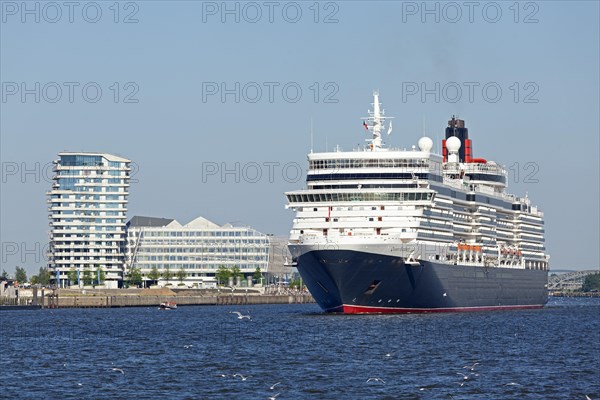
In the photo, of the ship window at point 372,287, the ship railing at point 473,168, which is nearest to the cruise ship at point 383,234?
the ship window at point 372,287

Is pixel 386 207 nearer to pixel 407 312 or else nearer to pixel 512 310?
pixel 407 312

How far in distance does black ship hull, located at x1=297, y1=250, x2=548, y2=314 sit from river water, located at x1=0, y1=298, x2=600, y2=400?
2302 mm

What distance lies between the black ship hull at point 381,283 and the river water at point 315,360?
90.6 inches

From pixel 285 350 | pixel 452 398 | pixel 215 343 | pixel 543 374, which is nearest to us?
pixel 452 398

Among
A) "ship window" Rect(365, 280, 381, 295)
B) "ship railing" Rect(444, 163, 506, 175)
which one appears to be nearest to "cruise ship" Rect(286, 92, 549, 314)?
"ship window" Rect(365, 280, 381, 295)

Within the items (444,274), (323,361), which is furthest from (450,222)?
(323,361)

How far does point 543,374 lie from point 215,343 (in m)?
28.0

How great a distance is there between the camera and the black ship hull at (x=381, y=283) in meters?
102

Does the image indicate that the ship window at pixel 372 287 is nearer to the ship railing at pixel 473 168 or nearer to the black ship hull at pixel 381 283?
the black ship hull at pixel 381 283

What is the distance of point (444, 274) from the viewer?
11294 cm

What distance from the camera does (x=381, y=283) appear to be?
104m

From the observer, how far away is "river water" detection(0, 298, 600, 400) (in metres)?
55.1

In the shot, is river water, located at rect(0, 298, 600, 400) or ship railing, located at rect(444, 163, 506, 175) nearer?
river water, located at rect(0, 298, 600, 400)

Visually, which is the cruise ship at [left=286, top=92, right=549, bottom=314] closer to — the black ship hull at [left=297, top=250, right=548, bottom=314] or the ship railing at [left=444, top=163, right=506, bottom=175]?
the black ship hull at [left=297, top=250, right=548, bottom=314]
